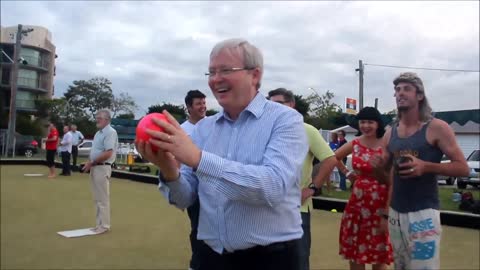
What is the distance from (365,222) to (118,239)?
3727mm

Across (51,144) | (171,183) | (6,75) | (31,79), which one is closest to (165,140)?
(171,183)

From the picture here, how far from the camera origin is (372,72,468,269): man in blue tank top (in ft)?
8.68

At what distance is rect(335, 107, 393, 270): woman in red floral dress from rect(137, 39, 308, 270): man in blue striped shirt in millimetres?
2047

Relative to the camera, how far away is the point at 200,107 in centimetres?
402

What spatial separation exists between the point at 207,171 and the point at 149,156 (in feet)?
0.66

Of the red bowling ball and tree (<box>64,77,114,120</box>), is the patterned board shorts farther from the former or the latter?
tree (<box>64,77,114,120</box>)

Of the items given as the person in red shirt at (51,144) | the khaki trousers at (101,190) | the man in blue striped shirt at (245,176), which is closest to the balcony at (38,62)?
the khaki trousers at (101,190)

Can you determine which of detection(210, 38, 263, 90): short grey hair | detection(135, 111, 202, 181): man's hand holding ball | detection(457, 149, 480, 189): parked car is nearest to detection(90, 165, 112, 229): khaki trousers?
detection(210, 38, 263, 90): short grey hair

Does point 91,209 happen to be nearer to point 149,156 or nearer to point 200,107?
point 200,107

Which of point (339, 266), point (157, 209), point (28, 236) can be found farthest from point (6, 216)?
point (339, 266)

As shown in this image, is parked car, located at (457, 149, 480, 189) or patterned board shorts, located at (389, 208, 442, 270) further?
parked car, located at (457, 149, 480, 189)

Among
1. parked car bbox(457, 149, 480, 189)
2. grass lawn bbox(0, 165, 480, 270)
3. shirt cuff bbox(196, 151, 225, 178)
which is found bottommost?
grass lawn bbox(0, 165, 480, 270)

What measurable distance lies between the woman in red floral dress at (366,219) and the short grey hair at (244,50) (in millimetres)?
2205

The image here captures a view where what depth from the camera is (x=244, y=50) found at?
1.69 metres
